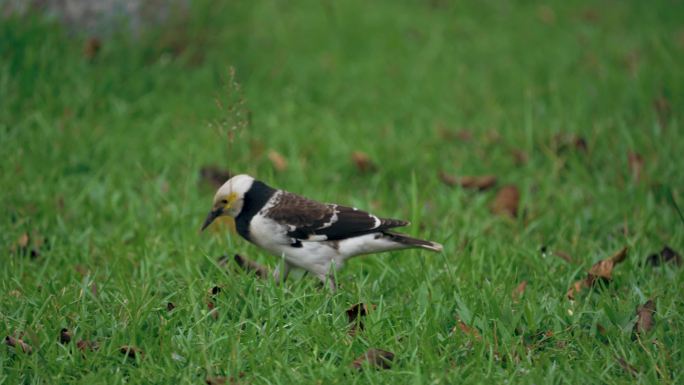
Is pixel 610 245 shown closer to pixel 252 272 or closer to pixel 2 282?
pixel 252 272

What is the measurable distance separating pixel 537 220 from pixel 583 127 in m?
1.68

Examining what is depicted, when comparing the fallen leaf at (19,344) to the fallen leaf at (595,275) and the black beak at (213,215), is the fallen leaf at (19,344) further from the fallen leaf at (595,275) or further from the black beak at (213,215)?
the fallen leaf at (595,275)

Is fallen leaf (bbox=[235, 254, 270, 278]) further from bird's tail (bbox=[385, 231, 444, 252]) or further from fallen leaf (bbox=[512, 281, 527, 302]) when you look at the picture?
fallen leaf (bbox=[512, 281, 527, 302])

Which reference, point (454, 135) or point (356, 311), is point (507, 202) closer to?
Result: point (454, 135)

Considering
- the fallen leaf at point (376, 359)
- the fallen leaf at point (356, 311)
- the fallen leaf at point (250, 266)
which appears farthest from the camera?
the fallen leaf at point (250, 266)

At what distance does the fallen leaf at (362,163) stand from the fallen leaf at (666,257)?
2.25m

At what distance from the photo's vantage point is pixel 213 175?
6.25 metres

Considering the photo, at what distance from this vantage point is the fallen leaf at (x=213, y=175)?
6.23 metres

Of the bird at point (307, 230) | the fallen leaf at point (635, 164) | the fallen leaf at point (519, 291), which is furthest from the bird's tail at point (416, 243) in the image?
the fallen leaf at point (635, 164)

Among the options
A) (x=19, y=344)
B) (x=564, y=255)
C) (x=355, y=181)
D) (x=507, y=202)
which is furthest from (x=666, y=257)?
(x=19, y=344)

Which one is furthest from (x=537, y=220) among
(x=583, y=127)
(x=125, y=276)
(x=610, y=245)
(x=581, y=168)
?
(x=125, y=276)

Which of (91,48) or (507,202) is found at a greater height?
(91,48)

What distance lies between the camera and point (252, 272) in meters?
4.31

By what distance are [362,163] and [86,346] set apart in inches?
124
